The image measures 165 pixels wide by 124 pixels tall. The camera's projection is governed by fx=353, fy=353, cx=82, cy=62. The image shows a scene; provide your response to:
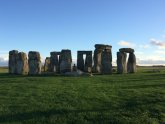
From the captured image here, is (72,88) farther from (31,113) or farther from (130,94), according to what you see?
(31,113)

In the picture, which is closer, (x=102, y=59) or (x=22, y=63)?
(x=22, y=63)

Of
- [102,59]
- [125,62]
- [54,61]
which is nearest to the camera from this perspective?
[102,59]

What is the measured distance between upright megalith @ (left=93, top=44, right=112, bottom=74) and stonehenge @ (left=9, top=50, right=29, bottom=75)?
8.67 m

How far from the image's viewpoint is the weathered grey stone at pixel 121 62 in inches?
1678

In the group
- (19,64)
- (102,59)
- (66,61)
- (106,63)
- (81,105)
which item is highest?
(102,59)

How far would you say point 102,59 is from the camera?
140 ft

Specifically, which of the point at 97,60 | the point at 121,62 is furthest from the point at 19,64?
the point at 121,62

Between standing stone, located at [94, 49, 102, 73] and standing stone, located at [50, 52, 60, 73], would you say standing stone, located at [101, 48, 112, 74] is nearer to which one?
standing stone, located at [94, 49, 102, 73]

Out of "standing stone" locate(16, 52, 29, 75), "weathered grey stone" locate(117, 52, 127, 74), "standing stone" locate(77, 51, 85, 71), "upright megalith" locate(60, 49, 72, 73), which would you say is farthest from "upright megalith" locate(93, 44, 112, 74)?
"standing stone" locate(16, 52, 29, 75)

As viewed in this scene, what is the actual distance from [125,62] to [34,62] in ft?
36.5

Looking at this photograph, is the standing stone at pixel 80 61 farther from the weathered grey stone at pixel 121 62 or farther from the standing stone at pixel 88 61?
the weathered grey stone at pixel 121 62

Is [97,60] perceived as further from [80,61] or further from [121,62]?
[121,62]

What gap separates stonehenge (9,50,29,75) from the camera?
41.5 meters

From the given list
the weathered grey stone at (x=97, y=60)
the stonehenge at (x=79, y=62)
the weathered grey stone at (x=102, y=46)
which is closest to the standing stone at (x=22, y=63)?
the stonehenge at (x=79, y=62)
